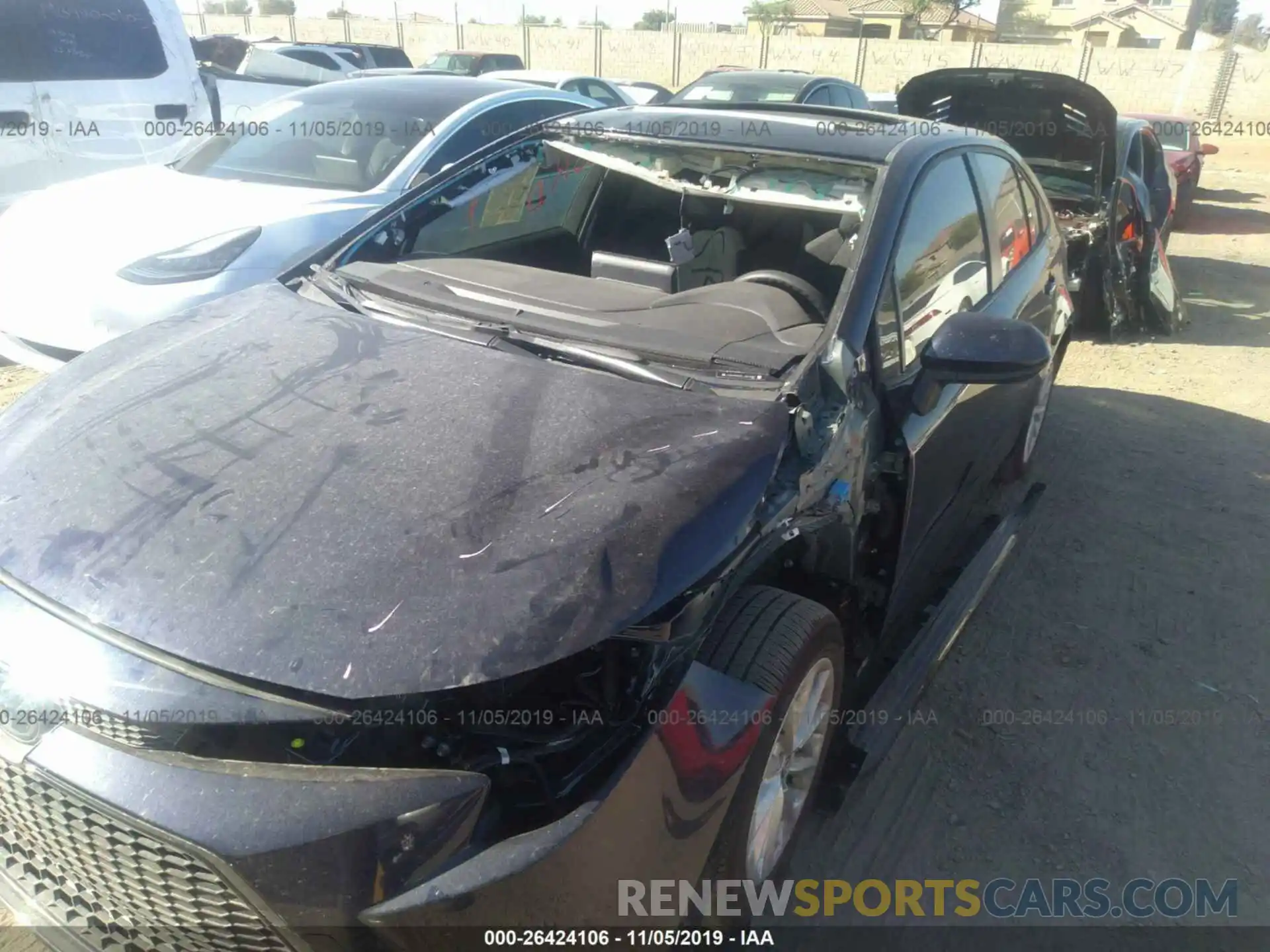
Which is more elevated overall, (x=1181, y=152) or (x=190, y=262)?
(x=190, y=262)

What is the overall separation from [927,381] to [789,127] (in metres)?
1.09

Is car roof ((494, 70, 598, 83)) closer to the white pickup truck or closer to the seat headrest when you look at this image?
the white pickup truck

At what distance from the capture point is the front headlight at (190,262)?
4602 millimetres

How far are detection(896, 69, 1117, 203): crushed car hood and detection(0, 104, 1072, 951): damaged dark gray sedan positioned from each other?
3.96 m

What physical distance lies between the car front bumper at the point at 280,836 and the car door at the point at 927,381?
1207 millimetres

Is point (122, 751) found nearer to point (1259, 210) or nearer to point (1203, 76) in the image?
point (1259, 210)

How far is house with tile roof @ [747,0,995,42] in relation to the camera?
43969 millimetres

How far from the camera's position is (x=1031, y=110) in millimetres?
6504

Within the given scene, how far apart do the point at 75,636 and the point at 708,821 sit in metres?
1.20

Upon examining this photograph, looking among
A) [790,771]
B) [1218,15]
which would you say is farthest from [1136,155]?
[1218,15]

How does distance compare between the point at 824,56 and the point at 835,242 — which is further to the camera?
the point at 824,56

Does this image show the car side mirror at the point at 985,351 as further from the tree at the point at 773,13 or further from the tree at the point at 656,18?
the tree at the point at 656,18

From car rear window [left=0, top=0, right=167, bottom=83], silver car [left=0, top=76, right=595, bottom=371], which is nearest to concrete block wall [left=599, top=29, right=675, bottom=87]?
car rear window [left=0, top=0, right=167, bottom=83]

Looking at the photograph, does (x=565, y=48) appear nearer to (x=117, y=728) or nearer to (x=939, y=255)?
(x=939, y=255)
